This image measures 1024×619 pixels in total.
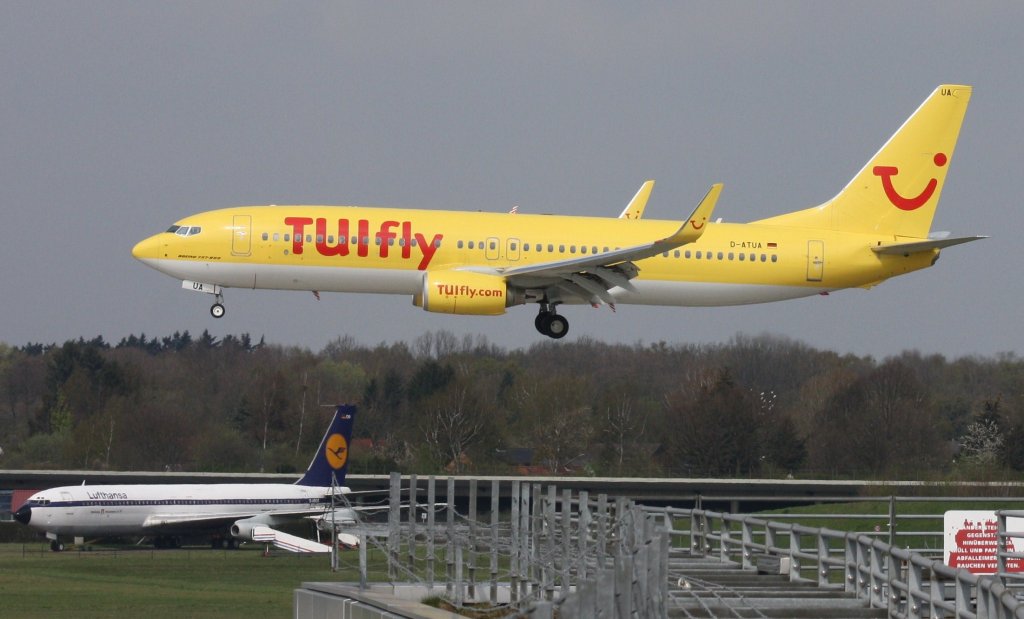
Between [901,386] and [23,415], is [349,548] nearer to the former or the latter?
[901,386]

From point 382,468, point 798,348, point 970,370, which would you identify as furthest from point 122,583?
point 970,370

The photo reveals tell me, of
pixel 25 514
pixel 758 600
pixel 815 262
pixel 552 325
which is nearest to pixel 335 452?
pixel 25 514

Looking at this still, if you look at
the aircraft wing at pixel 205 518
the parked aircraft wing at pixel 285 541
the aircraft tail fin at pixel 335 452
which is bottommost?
the parked aircraft wing at pixel 285 541

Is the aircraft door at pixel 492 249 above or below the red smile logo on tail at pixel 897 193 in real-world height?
below

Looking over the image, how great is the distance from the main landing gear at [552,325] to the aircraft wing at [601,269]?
0.88m

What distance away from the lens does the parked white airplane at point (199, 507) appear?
209ft

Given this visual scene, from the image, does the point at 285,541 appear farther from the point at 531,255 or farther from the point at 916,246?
the point at 916,246

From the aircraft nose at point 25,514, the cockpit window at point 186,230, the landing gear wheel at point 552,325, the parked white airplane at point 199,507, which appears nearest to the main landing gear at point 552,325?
the landing gear wheel at point 552,325

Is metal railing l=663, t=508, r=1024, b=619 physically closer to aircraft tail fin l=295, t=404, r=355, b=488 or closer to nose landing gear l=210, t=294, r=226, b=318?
nose landing gear l=210, t=294, r=226, b=318

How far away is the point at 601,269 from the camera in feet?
144

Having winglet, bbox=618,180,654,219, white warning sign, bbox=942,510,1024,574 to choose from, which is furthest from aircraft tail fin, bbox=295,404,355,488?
white warning sign, bbox=942,510,1024,574

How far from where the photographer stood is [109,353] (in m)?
108

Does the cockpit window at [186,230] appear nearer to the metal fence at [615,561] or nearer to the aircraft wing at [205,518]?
the metal fence at [615,561]

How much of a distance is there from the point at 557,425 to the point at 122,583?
30.7 metres
